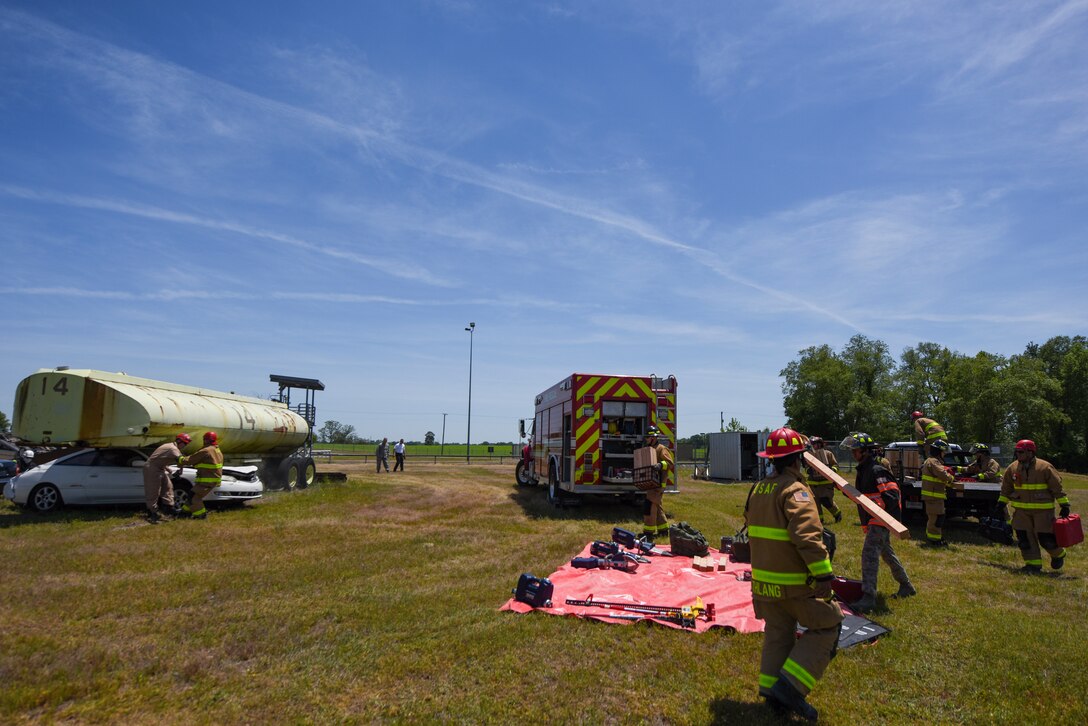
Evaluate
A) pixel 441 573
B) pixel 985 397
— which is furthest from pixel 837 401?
pixel 441 573

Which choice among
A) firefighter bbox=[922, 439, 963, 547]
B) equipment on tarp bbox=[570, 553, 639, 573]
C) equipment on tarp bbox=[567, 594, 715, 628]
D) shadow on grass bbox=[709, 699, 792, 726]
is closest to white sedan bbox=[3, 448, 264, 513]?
equipment on tarp bbox=[570, 553, 639, 573]

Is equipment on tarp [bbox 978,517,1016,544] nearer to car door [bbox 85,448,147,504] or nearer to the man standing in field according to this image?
car door [bbox 85,448,147,504]

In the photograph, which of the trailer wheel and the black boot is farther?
the trailer wheel

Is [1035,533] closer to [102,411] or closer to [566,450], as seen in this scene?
[566,450]

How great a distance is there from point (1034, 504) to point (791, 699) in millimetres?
6951

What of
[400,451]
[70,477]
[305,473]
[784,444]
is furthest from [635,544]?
[400,451]

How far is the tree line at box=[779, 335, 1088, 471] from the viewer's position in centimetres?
4744

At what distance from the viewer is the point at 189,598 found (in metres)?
6.36

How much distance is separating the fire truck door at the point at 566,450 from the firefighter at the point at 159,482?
7746mm

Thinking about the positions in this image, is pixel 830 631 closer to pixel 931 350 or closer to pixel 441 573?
pixel 441 573

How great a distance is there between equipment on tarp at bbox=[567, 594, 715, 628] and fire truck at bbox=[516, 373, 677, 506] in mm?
6767

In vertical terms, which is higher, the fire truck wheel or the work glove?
the work glove

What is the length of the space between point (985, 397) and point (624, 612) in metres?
53.4

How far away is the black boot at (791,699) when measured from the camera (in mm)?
3818
